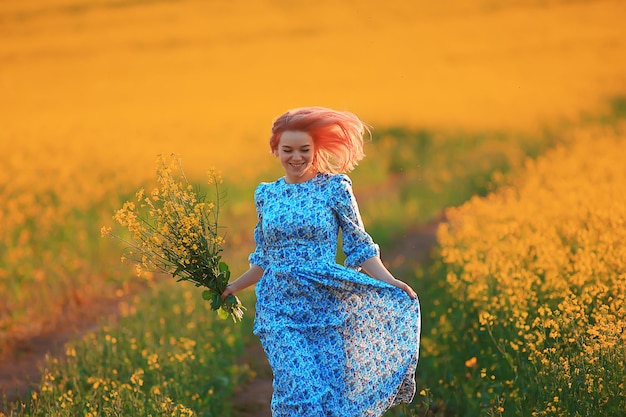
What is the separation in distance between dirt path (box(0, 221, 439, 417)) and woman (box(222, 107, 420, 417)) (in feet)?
5.44

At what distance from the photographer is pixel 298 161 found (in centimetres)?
480

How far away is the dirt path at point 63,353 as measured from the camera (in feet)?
21.0

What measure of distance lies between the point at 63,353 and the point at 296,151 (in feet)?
11.3

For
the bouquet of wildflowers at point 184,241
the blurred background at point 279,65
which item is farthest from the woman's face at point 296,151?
the blurred background at point 279,65

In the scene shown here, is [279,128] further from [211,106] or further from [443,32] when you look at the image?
[443,32]

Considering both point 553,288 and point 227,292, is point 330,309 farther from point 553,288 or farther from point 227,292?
point 553,288

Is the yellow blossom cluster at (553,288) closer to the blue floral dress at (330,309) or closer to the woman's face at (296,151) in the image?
the blue floral dress at (330,309)

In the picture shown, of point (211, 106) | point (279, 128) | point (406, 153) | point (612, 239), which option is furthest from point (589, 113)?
point (279, 128)

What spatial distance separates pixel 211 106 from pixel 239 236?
967 centimetres

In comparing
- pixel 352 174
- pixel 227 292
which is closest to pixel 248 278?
pixel 227 292

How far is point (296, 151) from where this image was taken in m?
4.79

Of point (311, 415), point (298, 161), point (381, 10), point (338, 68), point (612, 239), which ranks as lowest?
point (311, 415)

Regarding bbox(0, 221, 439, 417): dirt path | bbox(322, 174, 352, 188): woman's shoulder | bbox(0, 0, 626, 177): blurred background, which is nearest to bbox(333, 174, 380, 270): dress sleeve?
bbox(322, 174, 352, 188): woman's shoulder

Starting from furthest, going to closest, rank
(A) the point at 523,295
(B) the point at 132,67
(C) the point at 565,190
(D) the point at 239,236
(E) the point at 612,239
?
(B) the point at 132,67 < (D) the point at 239,236 < (C) the point at 565,190 < (E) the point at 612,239 < (A) the point at 523,295
